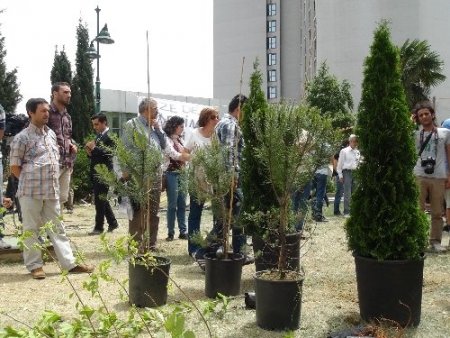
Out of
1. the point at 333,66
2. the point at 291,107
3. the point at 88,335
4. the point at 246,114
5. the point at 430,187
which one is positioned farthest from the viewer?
the point at 333,66

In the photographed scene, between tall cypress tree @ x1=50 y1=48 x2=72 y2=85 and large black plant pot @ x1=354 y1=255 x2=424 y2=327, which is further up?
tall cypress tree @ x1=50 y1=48 x2=72 y2=85

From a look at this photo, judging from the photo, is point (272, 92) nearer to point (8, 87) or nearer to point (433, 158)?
point (8, 87)

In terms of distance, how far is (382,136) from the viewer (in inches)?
144

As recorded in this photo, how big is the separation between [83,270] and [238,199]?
1720 millimetres

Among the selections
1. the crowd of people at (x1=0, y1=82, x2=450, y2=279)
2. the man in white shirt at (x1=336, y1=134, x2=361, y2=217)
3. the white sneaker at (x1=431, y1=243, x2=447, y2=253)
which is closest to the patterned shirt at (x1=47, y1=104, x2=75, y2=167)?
the crowd of people at (x1=0, y1=82, x2=450, y2=279)

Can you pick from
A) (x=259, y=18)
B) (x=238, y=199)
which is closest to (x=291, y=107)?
(x=238, y=199)

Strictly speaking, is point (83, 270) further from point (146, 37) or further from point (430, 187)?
point (430, 187)

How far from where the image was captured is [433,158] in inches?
248

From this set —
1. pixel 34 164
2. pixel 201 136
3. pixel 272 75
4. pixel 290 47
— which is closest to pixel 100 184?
pixel 201 136

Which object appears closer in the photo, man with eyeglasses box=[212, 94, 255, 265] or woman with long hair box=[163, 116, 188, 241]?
man with eyeglasses box=[212, 94, 255, 265]

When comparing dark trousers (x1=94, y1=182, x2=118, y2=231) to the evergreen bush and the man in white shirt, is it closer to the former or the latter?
the man in white shirt

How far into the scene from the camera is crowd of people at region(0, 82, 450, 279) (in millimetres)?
5012

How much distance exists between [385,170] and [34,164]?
325cm

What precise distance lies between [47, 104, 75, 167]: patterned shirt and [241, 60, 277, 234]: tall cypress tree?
7.90 feet
